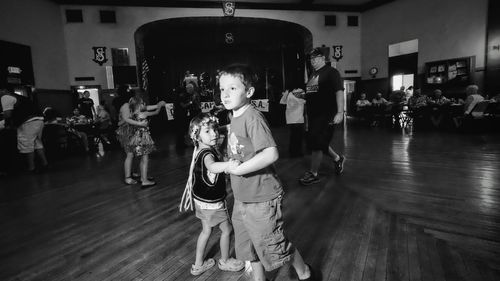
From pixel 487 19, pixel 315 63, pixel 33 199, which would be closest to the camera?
pixel 315 63

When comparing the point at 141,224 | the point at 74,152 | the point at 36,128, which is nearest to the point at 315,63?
the point at 141,224

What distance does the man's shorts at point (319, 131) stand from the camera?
121 inches

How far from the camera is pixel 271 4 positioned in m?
10.5

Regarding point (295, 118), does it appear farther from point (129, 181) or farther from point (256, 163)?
point (256, 163)

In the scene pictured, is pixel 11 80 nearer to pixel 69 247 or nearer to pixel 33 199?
pixel 33 199

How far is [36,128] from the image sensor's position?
16.0 ft

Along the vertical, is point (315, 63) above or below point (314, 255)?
above

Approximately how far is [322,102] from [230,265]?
1.99 m

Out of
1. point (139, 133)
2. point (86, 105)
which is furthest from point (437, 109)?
point (86, 105)

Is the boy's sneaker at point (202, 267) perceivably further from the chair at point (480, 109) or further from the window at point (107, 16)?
the window at point (107, 16)

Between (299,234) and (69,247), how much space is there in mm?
1670

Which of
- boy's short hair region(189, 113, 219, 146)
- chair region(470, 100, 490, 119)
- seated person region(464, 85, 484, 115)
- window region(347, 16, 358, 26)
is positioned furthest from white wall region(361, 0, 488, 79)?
boy's short hair region(189, 113, 219, 146)

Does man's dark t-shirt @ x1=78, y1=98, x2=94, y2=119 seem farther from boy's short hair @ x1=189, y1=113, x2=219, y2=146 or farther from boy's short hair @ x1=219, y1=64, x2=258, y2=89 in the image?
boy's short hair @ x1=219, y1=64, x2=258, y2=89

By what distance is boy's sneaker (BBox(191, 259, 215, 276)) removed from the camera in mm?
1630
